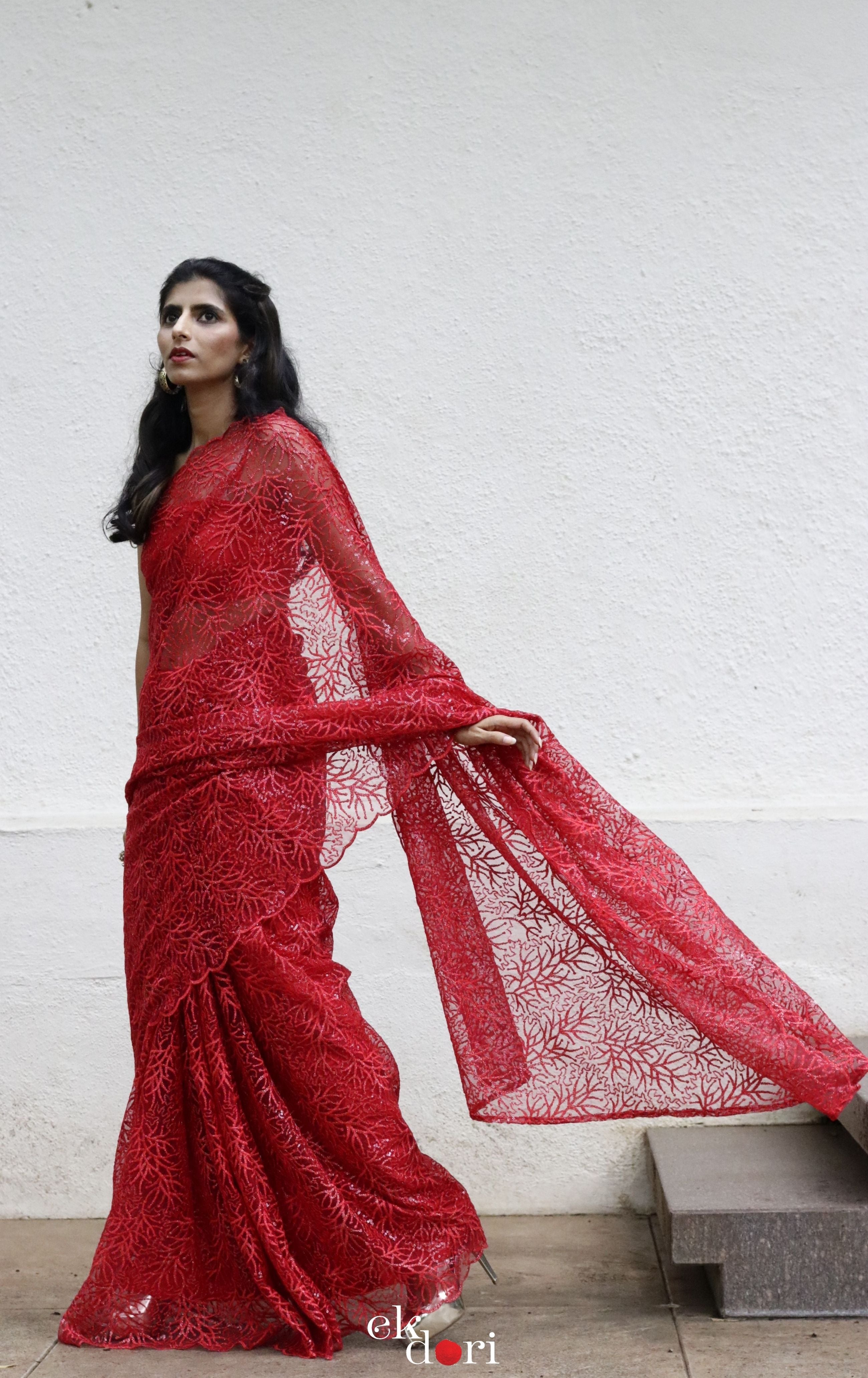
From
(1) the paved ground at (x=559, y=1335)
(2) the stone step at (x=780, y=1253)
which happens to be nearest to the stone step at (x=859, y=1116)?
(2) the stone step at (x=780, y=1253)

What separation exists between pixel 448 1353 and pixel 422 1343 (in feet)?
0.19

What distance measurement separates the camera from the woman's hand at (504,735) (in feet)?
7.19

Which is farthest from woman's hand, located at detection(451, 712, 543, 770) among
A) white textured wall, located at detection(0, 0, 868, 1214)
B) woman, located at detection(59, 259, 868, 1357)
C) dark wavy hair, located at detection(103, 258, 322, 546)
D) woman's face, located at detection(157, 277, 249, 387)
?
white textured wall, located at detection(0, 0, 868, 1214)

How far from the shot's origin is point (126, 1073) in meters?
3.11

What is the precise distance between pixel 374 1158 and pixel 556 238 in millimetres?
2188

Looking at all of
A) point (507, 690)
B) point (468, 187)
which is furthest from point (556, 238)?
point (507, 690)

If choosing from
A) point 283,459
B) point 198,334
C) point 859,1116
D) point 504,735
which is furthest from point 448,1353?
point 198,334

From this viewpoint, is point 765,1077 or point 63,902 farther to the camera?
point 63,902

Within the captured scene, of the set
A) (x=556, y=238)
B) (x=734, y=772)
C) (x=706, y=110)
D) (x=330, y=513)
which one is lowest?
(x=734, y=772)

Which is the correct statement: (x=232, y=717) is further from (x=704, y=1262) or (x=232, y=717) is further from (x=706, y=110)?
(x=706, y=110)

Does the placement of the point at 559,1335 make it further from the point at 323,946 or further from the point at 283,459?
the point at 283,459

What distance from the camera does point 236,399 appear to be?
2385 millimetres

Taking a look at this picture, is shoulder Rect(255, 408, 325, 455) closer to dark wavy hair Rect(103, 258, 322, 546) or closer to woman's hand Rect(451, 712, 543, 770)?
dark wavy hair Rect(103, 258, 322, 546)

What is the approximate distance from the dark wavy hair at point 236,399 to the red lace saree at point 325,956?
0.09 metres
